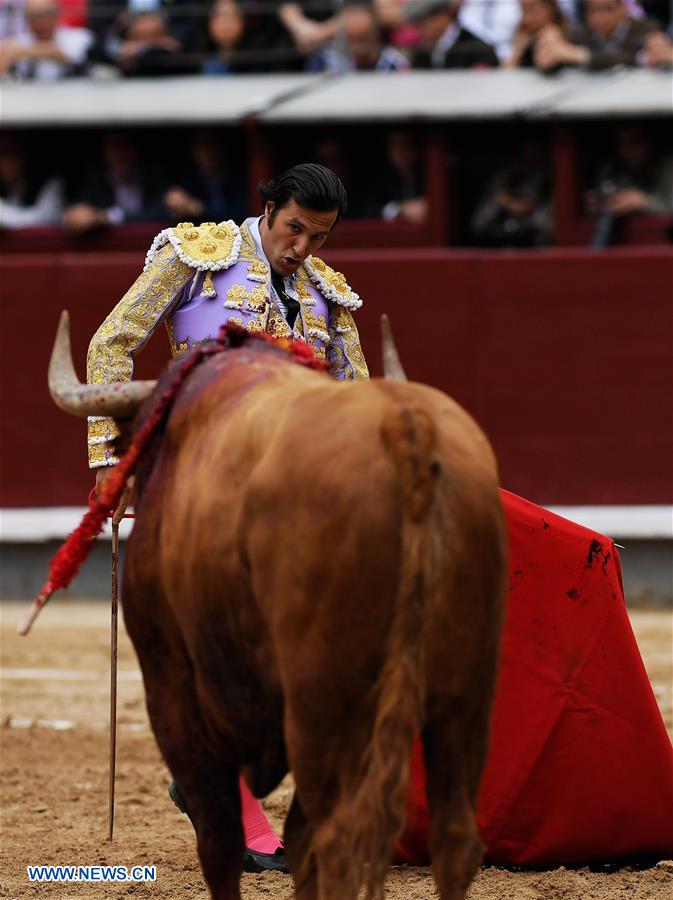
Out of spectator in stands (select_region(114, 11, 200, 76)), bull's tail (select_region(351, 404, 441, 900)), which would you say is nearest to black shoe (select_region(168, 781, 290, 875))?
bull's tail (select_region(351, 404, 441, 900))

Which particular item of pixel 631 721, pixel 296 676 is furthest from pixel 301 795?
pixel 631 721

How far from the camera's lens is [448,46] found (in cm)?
829

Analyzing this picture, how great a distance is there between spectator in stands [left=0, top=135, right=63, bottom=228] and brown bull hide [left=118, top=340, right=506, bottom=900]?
6.13 metres

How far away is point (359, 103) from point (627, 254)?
1566 mm

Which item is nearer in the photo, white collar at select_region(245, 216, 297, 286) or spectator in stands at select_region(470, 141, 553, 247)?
white collar at select_region(245, 216, 297, 286)

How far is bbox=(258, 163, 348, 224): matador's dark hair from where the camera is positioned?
10.4ft

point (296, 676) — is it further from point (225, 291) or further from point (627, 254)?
point (627, 254)

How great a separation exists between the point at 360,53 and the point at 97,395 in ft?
18.8

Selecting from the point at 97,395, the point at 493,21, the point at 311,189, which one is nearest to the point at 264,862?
the point at 97,395

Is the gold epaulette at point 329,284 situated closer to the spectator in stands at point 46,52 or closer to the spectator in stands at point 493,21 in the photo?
the spectator in stands at point 493,21

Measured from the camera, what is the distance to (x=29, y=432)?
775cm

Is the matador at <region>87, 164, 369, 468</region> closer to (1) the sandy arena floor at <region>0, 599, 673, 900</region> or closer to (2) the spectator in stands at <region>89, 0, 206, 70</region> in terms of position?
(1) the sandy arena floor at <region>0, 599, 673, 900</region>

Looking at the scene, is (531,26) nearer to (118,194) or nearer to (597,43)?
(597,43)

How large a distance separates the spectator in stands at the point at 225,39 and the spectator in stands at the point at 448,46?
909 mm
